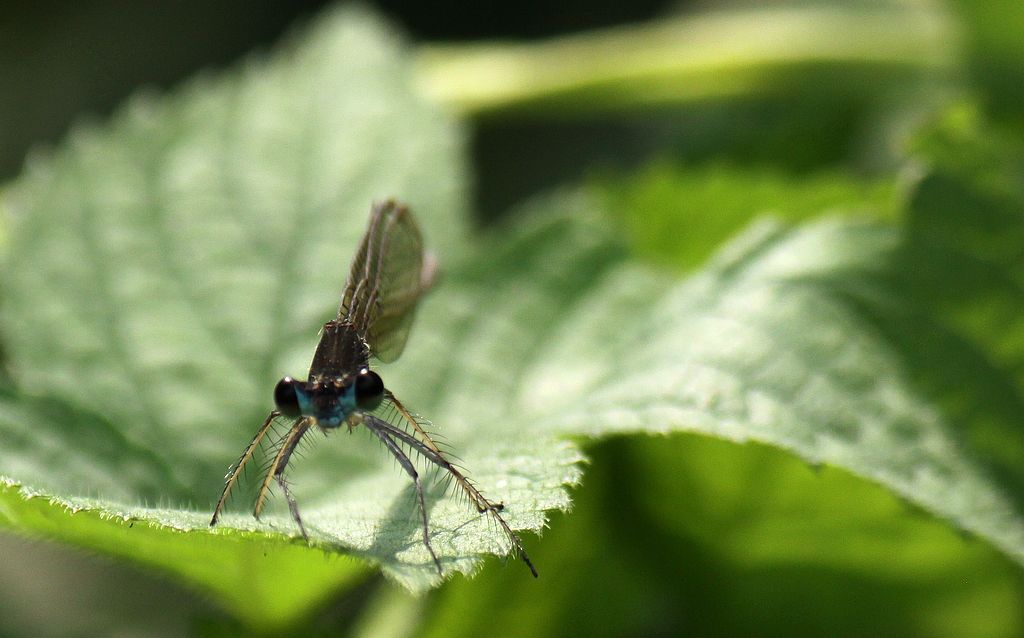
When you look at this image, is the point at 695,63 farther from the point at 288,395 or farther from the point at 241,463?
the point at 241,463

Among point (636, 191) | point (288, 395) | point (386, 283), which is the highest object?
point (636, 191)

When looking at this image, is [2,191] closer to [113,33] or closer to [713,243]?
[713,243]

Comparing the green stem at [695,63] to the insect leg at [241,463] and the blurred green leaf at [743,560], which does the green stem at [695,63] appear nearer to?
the blurred green leaf at [743,560]

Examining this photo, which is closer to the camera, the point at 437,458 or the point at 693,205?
the point at 437,458

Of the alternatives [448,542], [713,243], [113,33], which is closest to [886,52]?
[713,243]

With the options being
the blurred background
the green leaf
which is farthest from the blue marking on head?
the blurred background

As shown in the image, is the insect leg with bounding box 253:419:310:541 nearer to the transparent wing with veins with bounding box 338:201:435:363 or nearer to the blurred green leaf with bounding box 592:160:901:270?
the transparent wing with veins with bounding box 338:201:435:363

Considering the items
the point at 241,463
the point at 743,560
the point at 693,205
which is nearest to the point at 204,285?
the point at 241,463
